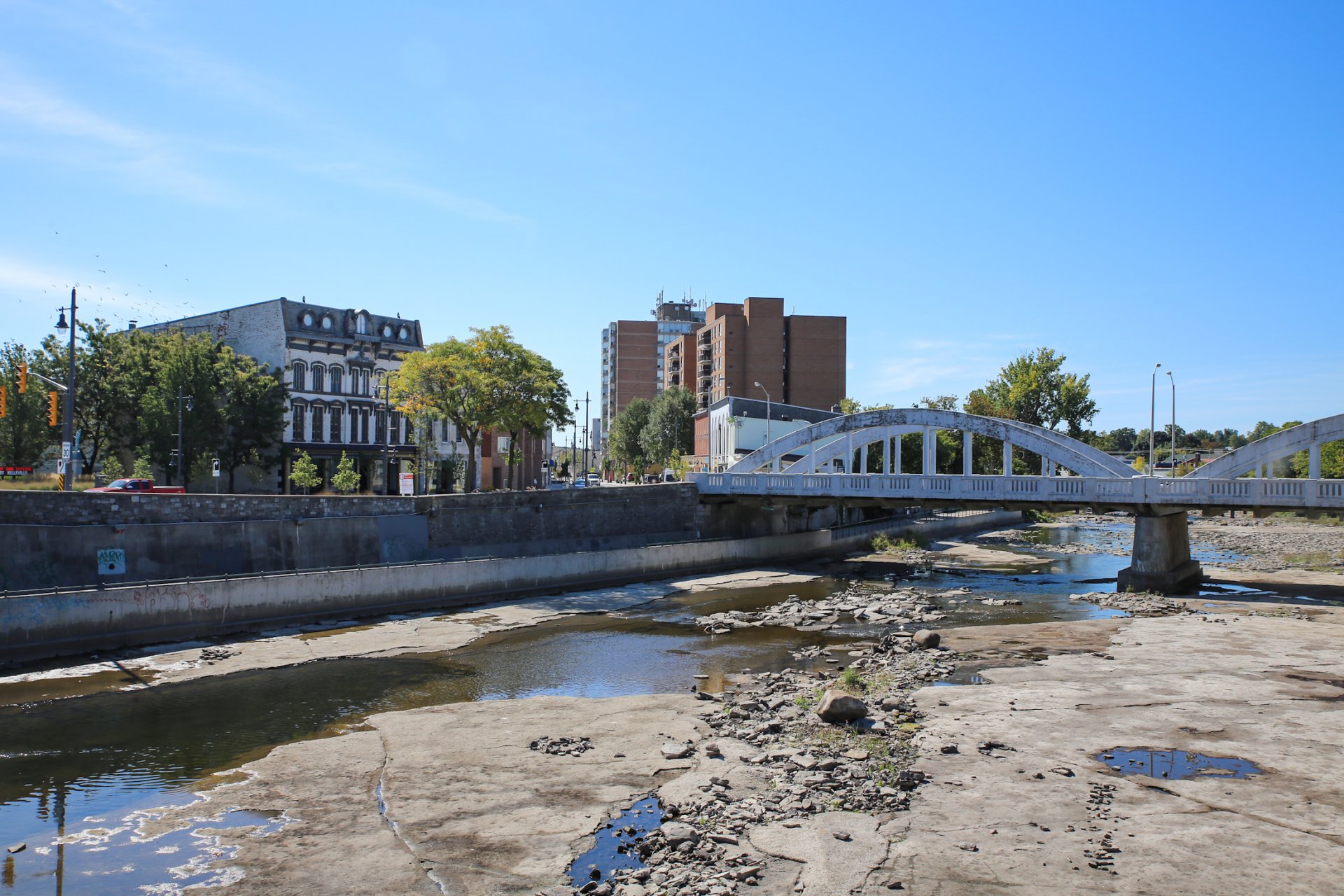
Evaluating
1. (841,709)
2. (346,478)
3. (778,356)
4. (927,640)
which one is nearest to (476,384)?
(346,478)

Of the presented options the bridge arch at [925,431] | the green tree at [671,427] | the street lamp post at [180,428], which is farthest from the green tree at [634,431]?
the street lamp post at [180,428]

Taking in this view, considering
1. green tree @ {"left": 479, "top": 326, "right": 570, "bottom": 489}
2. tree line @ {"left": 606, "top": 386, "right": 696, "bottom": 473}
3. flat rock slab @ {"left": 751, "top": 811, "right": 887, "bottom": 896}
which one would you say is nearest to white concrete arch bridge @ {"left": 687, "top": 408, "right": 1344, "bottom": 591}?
green tree @ {"left": 479, "top": 326, "right": 570, "bottom": 489}

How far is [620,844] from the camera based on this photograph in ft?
40.1

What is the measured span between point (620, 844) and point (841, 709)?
632 cm

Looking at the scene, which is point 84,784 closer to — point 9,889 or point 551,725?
point 9,889

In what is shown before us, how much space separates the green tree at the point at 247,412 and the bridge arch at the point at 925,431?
98.6ft

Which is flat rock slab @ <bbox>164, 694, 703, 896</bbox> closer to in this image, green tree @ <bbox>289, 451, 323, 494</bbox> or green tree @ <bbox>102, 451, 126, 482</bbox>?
green tree @ <bbox>289, 451, 323, 494</bbox>

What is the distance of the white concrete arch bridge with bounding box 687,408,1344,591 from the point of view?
122ft

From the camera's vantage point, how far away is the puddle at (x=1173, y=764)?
14.3m

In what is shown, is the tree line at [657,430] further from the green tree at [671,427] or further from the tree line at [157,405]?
the tree line at [157,405]

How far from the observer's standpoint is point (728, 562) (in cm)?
4903

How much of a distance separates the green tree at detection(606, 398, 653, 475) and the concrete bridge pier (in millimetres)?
70766

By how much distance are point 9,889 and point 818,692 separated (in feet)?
48.1

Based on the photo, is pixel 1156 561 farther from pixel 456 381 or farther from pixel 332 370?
pixel 332 370
